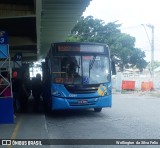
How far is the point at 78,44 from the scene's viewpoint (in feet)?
47.0

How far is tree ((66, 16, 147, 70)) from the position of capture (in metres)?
35.1

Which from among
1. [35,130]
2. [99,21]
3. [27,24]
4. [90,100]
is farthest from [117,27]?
[35,130]

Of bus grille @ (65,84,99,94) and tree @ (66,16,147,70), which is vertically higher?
tree @ (66,16,147,70)

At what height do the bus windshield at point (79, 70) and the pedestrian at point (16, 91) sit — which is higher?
the bus windshield at point (79, 70)

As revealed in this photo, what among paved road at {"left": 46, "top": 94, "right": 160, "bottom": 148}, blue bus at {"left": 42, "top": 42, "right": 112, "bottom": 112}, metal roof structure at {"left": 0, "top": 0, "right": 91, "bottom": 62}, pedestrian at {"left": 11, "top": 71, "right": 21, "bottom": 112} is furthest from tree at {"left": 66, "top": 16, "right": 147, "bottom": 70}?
paved road at {"left": 46, "top": 94, "right": 160, "bottom": 148}

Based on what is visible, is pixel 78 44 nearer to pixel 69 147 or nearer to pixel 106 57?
pixel 106 57

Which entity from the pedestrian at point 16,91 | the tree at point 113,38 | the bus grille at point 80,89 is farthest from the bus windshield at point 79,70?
→ the tree at point 113,38

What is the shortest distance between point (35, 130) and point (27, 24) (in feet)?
24.9

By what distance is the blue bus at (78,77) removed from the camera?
13773 mm

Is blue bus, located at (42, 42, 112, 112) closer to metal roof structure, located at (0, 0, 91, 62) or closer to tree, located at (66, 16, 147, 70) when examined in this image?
metal roof structure, located at (0, 0, 91, 62)

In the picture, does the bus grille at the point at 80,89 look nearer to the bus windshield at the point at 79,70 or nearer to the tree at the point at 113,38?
the bus windshield at the point at 79,70

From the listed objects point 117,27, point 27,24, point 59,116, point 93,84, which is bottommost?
point 59,116

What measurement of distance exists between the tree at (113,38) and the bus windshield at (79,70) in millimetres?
19338

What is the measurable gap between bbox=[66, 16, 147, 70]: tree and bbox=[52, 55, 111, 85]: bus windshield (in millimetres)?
19338
